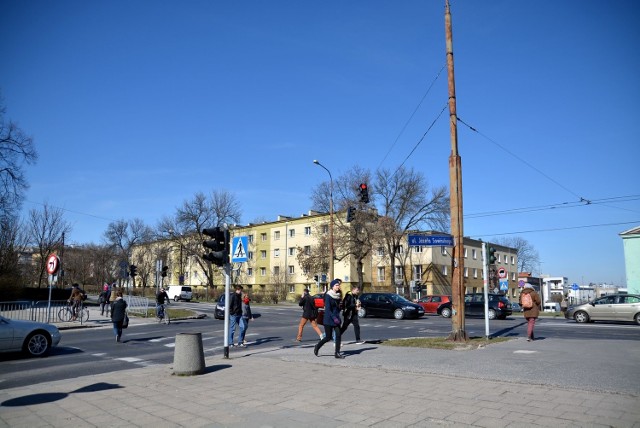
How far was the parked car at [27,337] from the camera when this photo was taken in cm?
1209

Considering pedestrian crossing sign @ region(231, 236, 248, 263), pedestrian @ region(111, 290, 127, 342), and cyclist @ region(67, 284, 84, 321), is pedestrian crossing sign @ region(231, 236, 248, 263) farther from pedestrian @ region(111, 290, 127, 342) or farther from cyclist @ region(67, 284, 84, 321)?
cyclist @ region(67, 284, 84, 321)

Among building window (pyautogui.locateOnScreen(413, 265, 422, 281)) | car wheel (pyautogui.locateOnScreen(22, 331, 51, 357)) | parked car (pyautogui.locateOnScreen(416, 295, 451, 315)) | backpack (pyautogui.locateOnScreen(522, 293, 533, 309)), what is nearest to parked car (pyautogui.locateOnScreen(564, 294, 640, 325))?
parked car (pyautogui.locateOnScreen(416, 295, 451, 315))

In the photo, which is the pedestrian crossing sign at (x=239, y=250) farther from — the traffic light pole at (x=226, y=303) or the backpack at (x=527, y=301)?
the backpack at (x=527, y=301)

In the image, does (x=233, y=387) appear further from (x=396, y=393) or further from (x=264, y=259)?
(x=264, y=259)

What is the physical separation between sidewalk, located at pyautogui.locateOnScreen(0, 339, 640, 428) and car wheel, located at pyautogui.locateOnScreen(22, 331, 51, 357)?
13.7 feet

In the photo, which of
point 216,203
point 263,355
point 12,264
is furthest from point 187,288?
point 263,355

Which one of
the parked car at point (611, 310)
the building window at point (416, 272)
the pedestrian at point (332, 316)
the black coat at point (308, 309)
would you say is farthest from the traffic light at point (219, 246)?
the building window at point (416, 272)

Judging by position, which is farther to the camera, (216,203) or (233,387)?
(216,203)

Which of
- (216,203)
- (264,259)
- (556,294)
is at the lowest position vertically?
(556,294)

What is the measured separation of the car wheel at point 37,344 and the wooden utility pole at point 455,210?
36.2ft

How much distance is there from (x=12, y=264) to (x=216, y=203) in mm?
33446

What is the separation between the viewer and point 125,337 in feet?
→ 57.4

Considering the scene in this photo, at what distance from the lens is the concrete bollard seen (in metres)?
9.08

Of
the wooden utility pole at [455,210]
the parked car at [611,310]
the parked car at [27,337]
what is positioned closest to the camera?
the parked car at [27,337]
